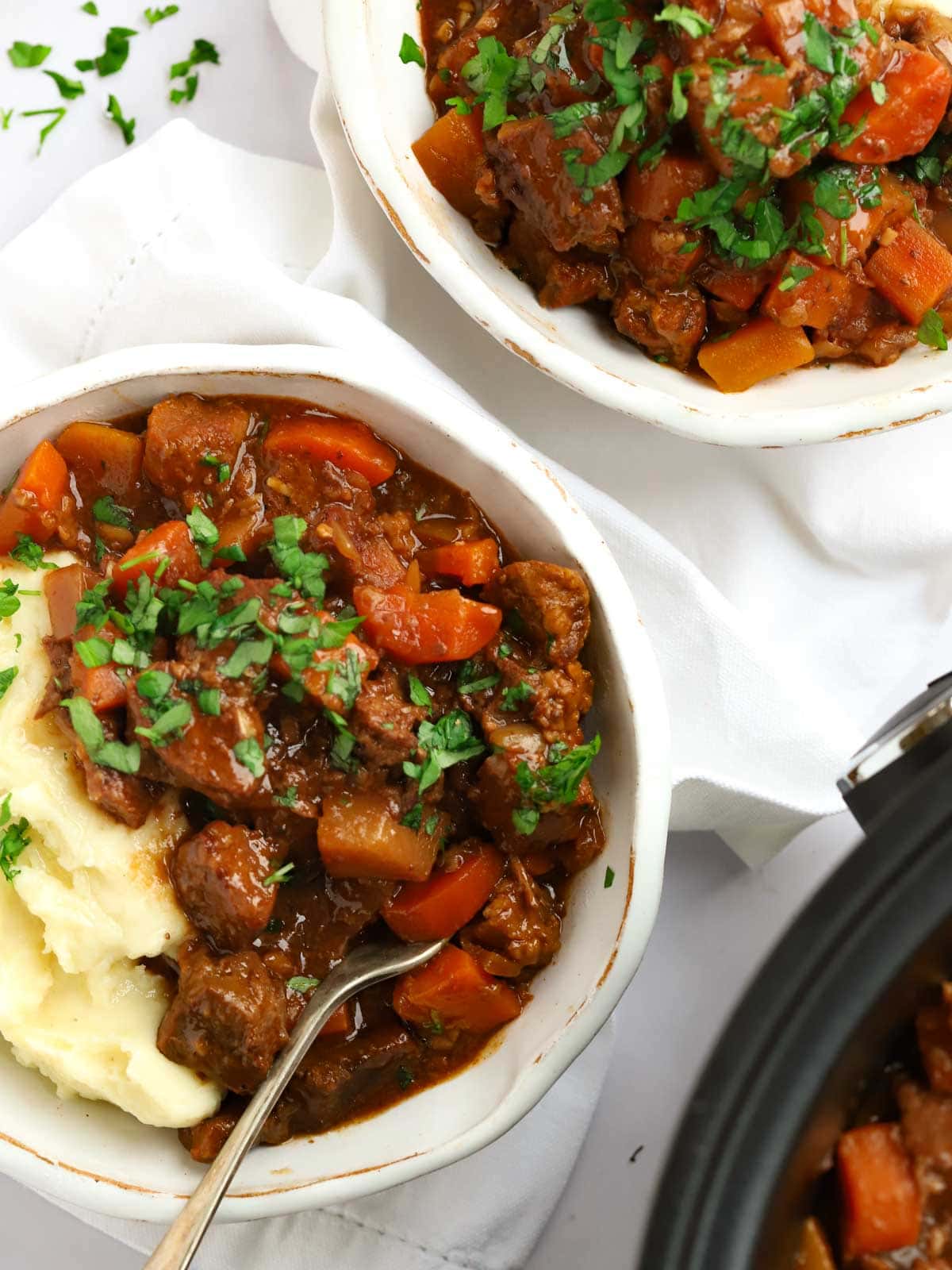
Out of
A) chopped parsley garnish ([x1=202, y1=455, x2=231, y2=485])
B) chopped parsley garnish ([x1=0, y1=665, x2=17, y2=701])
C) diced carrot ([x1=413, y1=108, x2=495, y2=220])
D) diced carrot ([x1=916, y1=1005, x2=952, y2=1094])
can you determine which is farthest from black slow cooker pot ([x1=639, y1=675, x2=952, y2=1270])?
diced carrot ([x1=413, y1=108, x2=495, y2=220])

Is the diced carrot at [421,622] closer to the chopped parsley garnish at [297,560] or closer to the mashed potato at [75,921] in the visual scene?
the chopped parsley garnish at [297,560]

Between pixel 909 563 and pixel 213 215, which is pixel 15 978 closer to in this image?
pixel 213 215

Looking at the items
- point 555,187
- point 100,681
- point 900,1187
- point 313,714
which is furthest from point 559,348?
point 900,1187

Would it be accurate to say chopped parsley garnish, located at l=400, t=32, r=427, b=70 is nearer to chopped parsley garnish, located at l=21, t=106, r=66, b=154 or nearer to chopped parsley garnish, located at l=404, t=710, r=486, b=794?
Result: chopped parsley garnish, located at l=21, t=106, r=66, b=154

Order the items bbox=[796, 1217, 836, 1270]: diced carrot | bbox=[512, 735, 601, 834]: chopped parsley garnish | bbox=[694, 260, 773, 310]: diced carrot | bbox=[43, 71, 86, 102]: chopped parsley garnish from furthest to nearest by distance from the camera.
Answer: bbox=[43, 71, 86, 102]: chopped parsley garnish, bbox=[694, 260, 773, 310]: diced carrot, bbox=[512, 735, 601, 834]: chopped parsley garnish, bbox=[796, 1217, 836, 1270]: diced carrot

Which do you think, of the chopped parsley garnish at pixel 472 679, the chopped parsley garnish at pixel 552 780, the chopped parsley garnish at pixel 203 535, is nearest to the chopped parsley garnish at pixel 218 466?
the chopped parsley garnish at pixel 203 535

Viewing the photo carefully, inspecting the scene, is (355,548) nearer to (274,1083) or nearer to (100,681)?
(100,681)

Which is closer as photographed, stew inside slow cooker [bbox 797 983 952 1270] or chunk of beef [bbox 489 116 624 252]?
stew inside slow cooker [bbox 797 983 952 1270]
